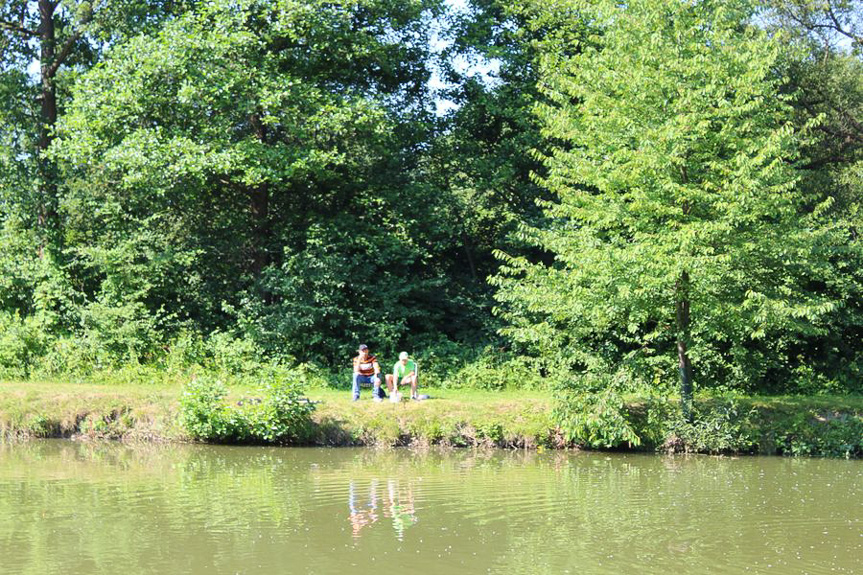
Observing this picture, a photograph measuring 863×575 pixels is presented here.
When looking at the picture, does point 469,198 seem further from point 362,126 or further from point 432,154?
point 362,126

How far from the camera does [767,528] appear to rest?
472 inches

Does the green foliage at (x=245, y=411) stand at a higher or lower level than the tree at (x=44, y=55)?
lower

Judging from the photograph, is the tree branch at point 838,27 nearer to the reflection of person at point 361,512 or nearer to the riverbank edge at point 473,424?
the riverbank edge at point 473,424

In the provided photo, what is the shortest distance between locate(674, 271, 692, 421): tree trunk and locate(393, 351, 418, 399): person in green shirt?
214 inches

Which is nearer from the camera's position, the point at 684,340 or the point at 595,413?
the point at 595,413

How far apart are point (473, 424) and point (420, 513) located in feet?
20.6

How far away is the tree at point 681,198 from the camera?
57.9ft

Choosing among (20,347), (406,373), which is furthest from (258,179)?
Answer: (20,347)

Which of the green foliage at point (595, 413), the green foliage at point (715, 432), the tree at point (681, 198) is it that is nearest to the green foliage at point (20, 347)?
the tree at point (681, 198)

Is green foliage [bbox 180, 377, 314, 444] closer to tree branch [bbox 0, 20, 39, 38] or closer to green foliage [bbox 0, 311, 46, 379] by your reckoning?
green foliage [bbox 0, 311, 46, 379]

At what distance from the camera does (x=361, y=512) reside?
1259cm

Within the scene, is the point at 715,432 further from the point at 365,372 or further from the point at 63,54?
the point at 63,54

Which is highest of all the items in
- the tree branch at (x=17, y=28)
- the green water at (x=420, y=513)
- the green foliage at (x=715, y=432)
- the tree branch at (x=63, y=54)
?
the tree branch at (x=17, y=28)

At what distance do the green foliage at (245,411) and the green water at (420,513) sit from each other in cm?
62
